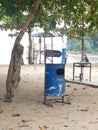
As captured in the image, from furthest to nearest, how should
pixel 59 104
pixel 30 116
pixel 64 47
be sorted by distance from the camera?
pixel 64 47
pixel 59 104
pixel 30 116

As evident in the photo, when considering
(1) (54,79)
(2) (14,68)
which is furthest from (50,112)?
(2) (14,68)

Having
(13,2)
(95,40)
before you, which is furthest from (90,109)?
(95,40)

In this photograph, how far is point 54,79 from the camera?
9750 millimetres

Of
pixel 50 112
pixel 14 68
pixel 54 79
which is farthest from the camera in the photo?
pixel 14 68

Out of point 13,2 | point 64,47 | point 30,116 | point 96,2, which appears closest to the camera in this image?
point 30,116

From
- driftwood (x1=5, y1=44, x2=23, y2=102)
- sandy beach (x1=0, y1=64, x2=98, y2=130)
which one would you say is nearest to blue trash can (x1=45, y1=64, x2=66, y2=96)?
sandy beach (x1=0, y1=64, x2=98, y2=130)

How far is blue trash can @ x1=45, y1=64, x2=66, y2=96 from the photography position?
31.7 ft

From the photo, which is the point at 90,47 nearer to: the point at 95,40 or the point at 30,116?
the point at 95,40

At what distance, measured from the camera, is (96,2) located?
10742 mm

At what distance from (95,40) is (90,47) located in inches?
44.1

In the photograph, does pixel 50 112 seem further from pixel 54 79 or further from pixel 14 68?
pixel 14 68

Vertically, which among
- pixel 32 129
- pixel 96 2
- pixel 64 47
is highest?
pixel 96 2

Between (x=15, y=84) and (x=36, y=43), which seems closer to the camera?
(x=15, y=84)

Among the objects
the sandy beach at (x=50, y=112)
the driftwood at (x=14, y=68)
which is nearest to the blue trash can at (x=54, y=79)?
the sandy beach at (x=50, y=112)
